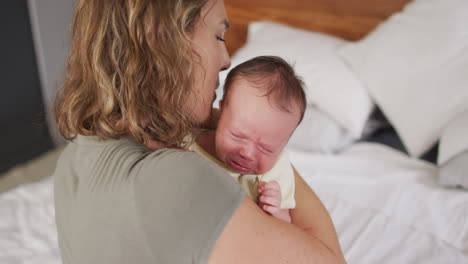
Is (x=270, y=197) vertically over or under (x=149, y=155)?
under

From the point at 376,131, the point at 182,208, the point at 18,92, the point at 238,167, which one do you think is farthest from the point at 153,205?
the point at 18,92

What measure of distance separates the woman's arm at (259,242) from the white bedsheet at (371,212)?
0.53 m

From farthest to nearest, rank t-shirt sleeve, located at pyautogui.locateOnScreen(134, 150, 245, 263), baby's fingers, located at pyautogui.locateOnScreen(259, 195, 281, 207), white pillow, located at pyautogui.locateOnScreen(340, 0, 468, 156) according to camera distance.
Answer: white pillow, located at pyautogui.locateOnScreen(340, 0, 468, 156), baby's fingers, located at pyautogui.locateOnScreen(259, 195, 281, 207), t-shirt sleeve, located at pyautogui.locateOnScreen(134, 150, 245, 263)

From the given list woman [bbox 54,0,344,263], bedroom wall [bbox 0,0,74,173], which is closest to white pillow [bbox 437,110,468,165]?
woman [bbox 54,0,344,263]

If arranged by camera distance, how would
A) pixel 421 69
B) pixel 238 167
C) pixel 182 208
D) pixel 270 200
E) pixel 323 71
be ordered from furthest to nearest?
pixel 323 71 < pixel 421 69 < pixel 238 167 < pixel 270 200 < pixel 182 208

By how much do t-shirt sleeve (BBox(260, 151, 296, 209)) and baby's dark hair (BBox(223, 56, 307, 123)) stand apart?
0.13m

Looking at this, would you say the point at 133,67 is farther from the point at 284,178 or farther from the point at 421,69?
the point at 421,69

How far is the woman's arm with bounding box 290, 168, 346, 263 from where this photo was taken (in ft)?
3.27

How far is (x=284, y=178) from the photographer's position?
104 centimetres

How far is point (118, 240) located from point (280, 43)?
1545 mm

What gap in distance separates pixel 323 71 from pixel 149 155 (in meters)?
1.39

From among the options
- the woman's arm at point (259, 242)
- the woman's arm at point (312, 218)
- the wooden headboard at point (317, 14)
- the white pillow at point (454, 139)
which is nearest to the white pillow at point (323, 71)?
the wooden headboard at point (317, 14)

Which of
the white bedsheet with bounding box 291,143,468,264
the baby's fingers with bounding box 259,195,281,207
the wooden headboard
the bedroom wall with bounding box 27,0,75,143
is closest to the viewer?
the baby's fingers with bounding box 259,195,281,207

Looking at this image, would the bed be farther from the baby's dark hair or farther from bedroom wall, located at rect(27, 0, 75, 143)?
bedroom wall, located at rect(27, 0, 75, 143)
